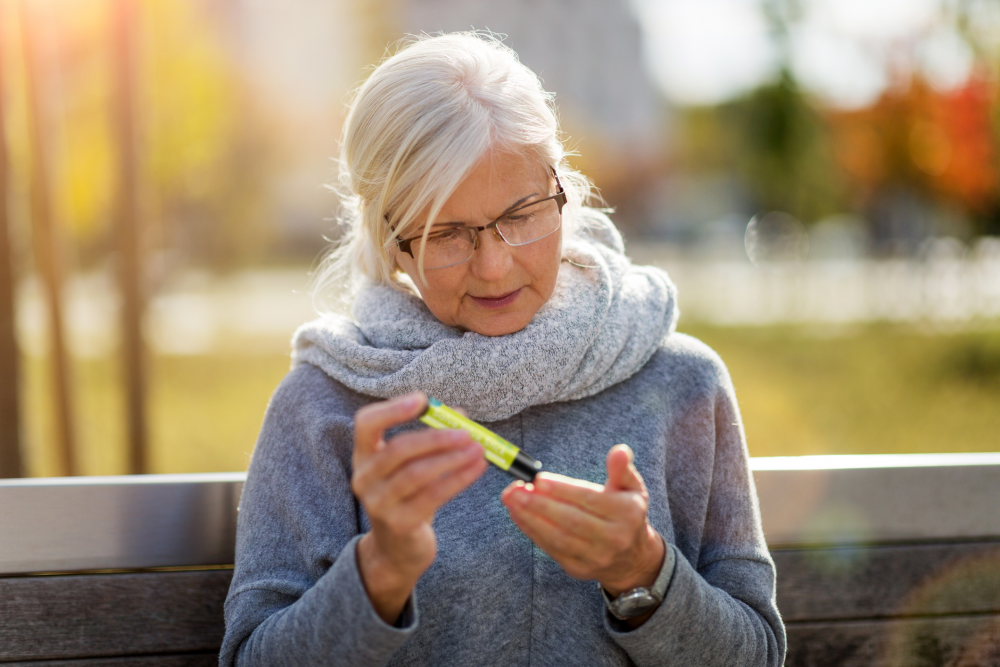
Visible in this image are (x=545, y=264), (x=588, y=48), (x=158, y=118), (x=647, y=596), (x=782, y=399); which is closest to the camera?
(x=647, y=596)

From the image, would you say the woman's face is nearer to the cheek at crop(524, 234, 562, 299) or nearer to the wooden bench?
the cheek at crop(524, 234, 562, 299)

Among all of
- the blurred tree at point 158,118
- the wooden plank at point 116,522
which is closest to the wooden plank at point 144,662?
the wooden plank at point 116,522

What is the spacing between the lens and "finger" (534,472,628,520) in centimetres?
136

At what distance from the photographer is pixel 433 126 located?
178 centimetres

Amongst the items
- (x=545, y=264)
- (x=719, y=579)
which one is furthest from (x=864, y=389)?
(x=545, y=264)

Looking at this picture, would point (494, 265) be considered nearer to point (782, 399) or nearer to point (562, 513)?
point (562, 513)

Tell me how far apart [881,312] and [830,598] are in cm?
1399

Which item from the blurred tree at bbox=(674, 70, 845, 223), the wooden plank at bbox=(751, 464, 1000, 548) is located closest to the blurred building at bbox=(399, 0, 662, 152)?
the blurred tree at bbox=(674, 70, 845, 223)

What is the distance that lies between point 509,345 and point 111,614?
1.03m

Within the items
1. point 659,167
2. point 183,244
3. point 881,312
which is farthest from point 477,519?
point 659,167

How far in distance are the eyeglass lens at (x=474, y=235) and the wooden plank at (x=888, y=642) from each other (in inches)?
44.6

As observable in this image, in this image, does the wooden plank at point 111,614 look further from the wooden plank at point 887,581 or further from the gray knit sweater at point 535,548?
the wooden plank at point 887,581

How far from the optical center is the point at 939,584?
2131 mm

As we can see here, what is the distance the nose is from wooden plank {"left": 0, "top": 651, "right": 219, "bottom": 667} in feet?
3.40
